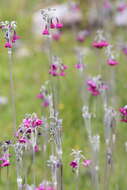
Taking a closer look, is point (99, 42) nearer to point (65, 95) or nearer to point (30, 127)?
point (30, 127)

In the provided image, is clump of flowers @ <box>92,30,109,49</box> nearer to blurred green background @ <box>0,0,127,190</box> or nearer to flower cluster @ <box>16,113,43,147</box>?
blurred green background @ <box>0,0,127,190</box>

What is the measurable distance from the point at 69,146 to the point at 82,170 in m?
0.31

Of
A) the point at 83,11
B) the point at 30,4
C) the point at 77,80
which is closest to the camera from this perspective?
the point at 77,80

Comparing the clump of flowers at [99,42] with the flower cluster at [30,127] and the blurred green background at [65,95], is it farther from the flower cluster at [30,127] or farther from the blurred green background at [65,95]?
the flower cluster at [30,127]

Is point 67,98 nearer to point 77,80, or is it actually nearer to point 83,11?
point 77,80

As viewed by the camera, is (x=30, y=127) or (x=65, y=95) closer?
(x=30, y=127)

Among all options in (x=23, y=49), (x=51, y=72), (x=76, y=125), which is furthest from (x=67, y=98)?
(x=23, y=49)

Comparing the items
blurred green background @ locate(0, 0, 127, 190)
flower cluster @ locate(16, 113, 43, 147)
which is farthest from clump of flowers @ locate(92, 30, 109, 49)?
flower cluster @ locate(16, 113, 43, 147)

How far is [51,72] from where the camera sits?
121 inches

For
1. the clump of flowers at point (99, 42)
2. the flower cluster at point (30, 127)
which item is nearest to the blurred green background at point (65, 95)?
the clump of flowers at point (99, 42)

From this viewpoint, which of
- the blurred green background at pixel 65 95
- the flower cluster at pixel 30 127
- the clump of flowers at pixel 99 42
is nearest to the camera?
the flower cluster at pixel 30 127

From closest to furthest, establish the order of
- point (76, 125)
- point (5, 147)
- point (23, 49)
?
point (5, 147) < point (76, 125) < point (23, 49)

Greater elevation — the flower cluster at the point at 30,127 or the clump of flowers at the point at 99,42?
the clump of flowers at the point at 99,42

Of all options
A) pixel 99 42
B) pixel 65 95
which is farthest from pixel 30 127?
pixel 65 95
